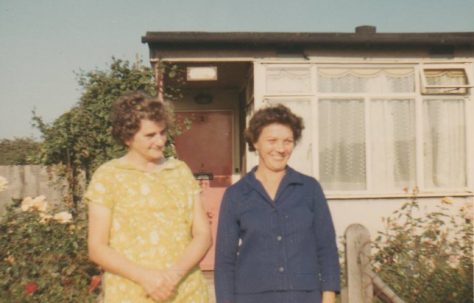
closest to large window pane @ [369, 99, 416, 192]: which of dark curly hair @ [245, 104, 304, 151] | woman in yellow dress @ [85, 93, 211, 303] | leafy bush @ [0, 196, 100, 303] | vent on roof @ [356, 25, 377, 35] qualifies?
vent on roof @ [356, 25, 377, 35]

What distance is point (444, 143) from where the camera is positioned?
6.95 metres

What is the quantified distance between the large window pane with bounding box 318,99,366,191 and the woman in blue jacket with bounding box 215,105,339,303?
4.42m

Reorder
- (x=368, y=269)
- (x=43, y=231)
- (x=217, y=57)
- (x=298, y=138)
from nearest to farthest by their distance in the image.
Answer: (x=298, y=138) < (x=368, y=269) < (x=43, y=231) < (x=217, y=57)

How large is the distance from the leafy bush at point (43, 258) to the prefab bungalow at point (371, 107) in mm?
2420

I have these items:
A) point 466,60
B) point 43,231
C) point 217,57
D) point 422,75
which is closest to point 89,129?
point 43,231

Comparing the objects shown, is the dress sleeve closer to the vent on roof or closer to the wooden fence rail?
the wooden fence rail

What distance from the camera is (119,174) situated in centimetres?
218

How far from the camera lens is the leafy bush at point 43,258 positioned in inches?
168

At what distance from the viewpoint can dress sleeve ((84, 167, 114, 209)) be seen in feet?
6.86

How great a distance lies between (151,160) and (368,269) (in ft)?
5.44

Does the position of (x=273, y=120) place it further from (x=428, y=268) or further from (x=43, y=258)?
(x=43, y=258)

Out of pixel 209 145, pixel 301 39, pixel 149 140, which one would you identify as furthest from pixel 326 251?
pixel 209 145

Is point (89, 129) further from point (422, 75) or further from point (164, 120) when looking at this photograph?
point (422, 75)

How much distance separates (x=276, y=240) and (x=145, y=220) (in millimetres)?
653
